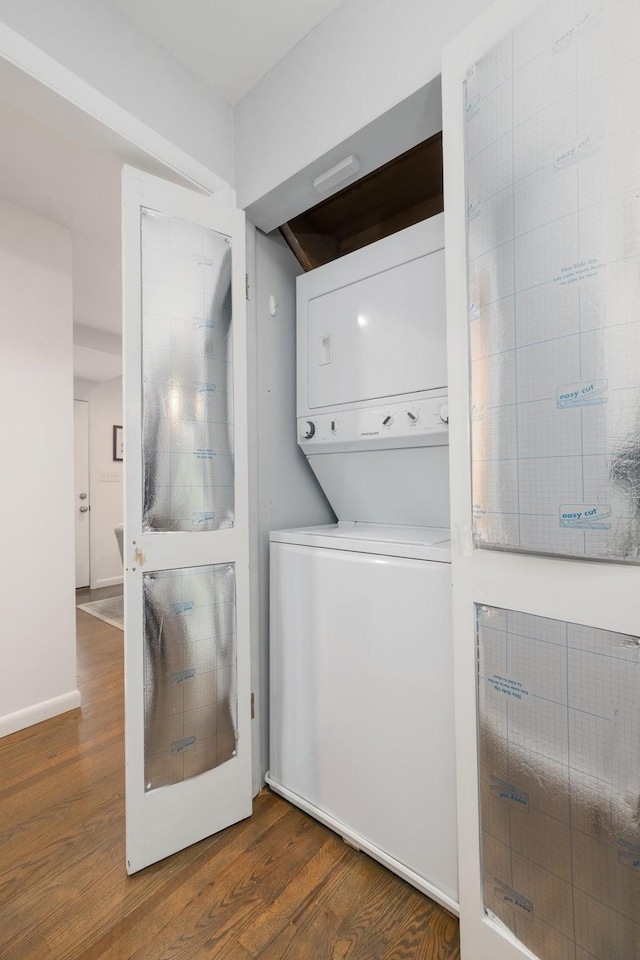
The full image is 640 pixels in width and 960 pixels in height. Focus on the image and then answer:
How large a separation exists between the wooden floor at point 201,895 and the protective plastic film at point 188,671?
0.88 ft

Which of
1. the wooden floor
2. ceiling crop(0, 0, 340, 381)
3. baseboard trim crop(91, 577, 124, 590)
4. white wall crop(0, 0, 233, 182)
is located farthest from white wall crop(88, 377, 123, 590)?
white wall crop(0, 0, 233, 182)

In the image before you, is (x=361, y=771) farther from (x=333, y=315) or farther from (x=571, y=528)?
(x=333, y=315)

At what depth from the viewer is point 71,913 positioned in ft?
4.09

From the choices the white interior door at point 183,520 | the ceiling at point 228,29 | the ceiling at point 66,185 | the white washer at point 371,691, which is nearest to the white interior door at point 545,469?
the white washer at point 371,691

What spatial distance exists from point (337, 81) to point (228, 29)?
16.5 inches

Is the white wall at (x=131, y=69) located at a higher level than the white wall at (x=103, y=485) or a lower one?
higher

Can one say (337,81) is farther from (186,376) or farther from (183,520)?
(183,520)

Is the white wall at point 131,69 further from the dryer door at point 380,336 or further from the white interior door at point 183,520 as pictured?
the dryer door at point 380,336

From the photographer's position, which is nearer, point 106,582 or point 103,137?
point 103,137

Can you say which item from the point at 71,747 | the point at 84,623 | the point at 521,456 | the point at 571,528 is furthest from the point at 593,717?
the point at 84,623

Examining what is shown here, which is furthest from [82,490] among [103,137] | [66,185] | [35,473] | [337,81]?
[337,81]

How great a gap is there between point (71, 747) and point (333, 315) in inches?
88.3

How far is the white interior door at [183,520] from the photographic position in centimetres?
140

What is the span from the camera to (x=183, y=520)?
4.92 feet
